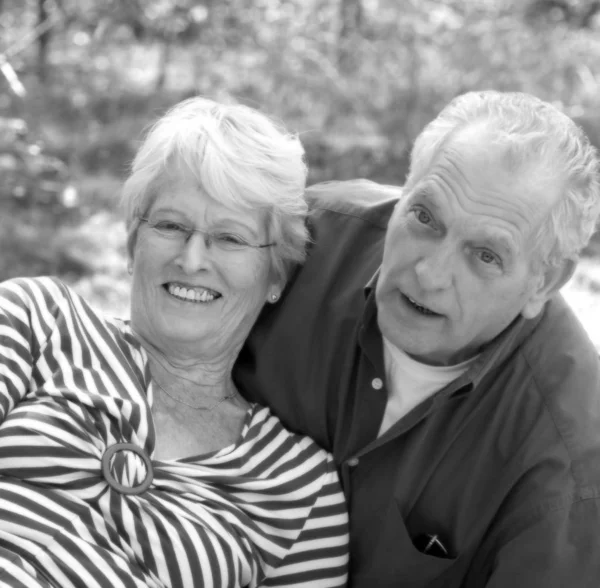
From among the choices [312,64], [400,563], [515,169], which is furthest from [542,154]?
[312,64]

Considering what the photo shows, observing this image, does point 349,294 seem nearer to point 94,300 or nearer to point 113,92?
point 94,300

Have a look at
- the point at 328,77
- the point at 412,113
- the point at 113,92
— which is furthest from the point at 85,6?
the point at 412,113

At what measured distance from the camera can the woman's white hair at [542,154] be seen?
6.45 feet

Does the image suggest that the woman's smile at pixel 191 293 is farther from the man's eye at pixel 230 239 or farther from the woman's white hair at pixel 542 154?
the woman's white hair at pixel 542 154

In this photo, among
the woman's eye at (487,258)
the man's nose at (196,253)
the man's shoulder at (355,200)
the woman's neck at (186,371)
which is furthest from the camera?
the man's shoulder at (355,200)

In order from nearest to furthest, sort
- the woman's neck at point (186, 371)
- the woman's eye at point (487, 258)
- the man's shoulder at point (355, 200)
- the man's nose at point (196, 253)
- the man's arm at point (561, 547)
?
1. the man's arm at point (561, 547)
2. the woman's eye at point (487, 258)
3. the man's nose at point (196, 253)
4. the woman's neck at point (186, 371)
5. the man's shoulder at point (355, 200)

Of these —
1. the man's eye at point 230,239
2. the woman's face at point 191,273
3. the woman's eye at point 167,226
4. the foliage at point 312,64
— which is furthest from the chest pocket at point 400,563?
the foliage at point 312,64

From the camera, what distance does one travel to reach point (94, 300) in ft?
13.6

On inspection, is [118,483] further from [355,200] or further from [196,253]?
[355,200]

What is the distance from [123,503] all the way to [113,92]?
16.7ft

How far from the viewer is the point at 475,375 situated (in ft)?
6.72

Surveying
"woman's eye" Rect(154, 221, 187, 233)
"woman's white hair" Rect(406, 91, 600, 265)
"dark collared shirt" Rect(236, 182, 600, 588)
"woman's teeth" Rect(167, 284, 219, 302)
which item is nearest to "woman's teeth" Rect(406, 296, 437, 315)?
"dark collared shirt" Rect(236, 182, 600, 588)

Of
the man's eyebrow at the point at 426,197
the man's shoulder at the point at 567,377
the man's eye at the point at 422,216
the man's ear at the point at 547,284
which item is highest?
the man's eyebrow at the point at 426,197

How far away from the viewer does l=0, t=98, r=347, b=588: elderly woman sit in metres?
1.96
